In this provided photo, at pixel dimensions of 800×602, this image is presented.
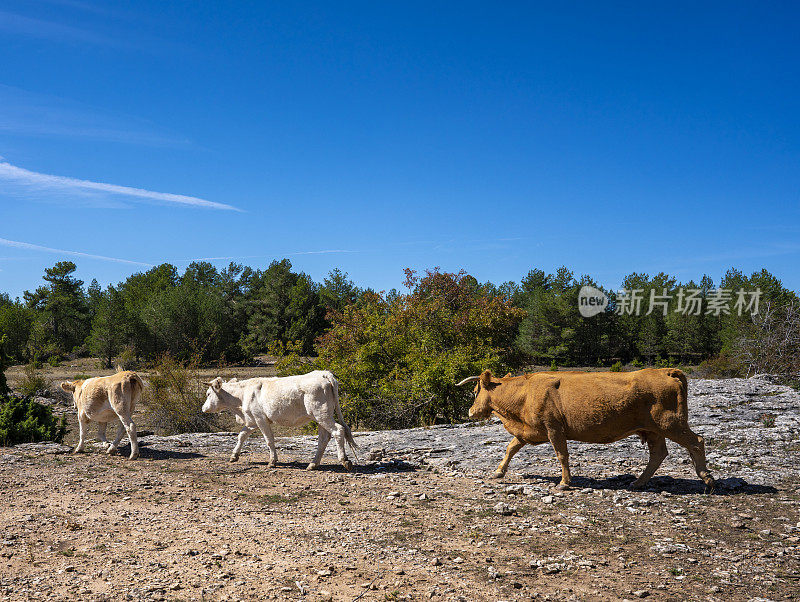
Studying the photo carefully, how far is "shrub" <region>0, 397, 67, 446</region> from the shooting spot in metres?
15.8

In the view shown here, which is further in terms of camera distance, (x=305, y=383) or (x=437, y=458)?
(x=437, y=458)

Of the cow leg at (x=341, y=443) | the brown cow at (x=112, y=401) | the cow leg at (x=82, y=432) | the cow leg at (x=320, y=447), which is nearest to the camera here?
the cow leg at (x=341, y=443)

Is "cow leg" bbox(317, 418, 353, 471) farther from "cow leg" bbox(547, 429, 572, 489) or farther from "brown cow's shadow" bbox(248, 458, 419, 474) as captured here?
"cow leg" bbox(547, 429, 572, 489)

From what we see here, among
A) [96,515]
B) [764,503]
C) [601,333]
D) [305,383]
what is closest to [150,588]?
[96,515]

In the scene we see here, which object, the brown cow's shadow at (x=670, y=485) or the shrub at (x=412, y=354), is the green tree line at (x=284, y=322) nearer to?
the shrub at (x=412, y=354)

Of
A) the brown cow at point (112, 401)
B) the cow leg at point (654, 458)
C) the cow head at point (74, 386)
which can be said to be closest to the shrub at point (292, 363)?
the cow head at point (74, 386)

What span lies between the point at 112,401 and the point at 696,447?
1222 centimetres

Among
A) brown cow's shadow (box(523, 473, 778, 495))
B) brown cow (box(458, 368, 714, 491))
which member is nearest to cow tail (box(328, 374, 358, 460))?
brown cow (box(458, 368, 714, 491))

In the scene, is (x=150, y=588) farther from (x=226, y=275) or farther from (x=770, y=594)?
(x=226, y=275)

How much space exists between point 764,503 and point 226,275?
309 feet

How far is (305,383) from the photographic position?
11.8 metres

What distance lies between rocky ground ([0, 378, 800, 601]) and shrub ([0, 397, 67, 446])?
11.2 ft

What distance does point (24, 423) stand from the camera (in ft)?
52.9

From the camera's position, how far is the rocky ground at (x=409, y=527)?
6109 mm
